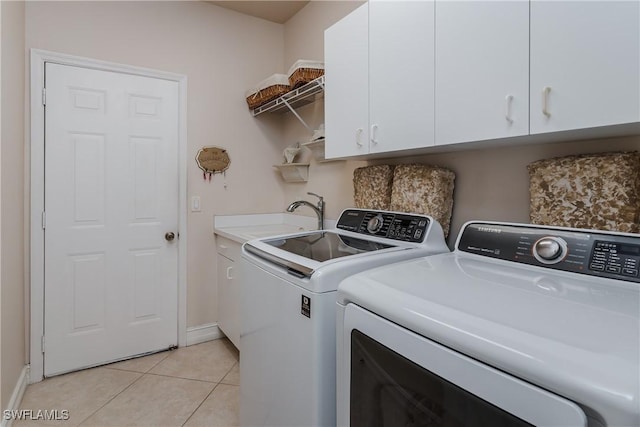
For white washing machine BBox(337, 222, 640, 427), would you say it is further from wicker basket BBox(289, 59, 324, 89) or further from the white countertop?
the white countertop

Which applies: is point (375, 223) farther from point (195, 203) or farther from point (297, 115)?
point (195, 203)

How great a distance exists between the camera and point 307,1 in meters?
2.73

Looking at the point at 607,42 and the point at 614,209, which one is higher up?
the point at 607,42

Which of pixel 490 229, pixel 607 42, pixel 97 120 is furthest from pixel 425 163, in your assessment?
pixel 97 120

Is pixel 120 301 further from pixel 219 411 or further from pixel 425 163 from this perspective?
pixel 425 163

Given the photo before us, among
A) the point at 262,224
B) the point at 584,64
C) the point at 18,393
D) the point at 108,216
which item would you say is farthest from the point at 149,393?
the point at 584,64

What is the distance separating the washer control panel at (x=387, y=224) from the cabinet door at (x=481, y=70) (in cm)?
A: 37

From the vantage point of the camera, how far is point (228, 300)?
8.56 ft

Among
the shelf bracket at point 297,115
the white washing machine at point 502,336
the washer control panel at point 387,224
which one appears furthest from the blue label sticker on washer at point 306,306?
the shelf bracket at point 297,115

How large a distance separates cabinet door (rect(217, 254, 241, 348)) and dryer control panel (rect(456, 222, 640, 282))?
5.43 ft

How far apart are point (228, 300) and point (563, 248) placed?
7.06 ft

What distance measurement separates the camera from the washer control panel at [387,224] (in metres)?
1.52

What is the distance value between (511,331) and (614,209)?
77 centimetres

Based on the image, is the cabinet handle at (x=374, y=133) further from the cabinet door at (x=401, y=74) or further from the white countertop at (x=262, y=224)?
the white countertop at (x=262, y=224)
